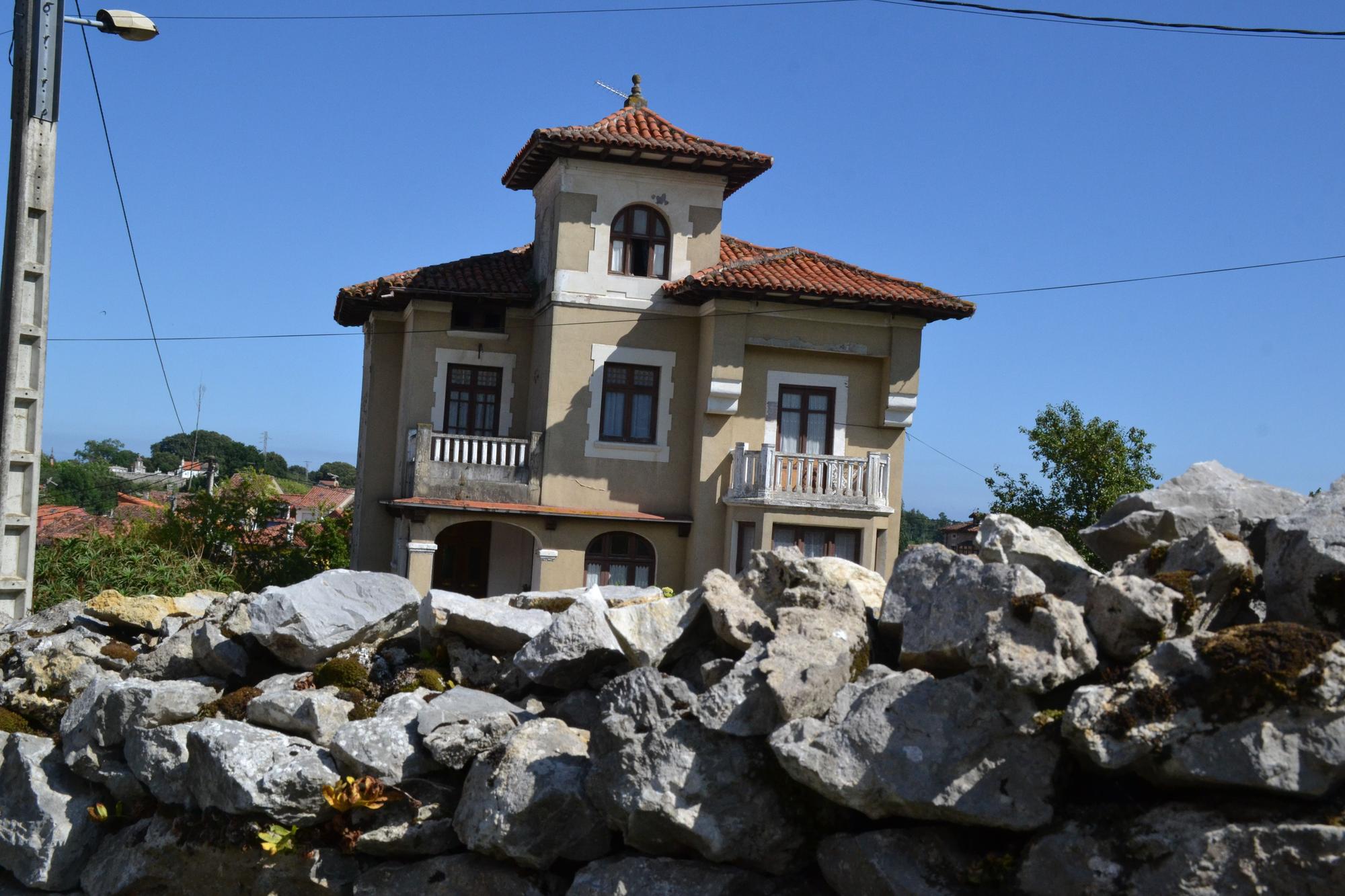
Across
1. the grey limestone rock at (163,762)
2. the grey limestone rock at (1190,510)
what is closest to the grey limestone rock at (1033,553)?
the grey limestone rock at (1190,510)

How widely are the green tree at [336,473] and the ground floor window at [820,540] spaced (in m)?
94.7

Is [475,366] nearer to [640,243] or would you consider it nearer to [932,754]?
[640,243]

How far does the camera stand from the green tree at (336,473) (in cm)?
11544

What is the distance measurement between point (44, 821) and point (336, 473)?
112 meters

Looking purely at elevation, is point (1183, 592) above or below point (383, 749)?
above

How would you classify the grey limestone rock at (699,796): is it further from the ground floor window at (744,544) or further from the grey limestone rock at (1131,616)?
the ground floor window at (744,544)

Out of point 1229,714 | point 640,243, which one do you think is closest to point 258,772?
point 1229,714

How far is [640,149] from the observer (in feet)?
72.7

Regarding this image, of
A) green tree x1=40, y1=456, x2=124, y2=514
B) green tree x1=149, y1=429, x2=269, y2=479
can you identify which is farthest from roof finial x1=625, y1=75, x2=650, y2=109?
green tree x1=149, y1=429, x2=269, y2=479

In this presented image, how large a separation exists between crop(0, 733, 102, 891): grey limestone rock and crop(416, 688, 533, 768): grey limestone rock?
407 centimetres

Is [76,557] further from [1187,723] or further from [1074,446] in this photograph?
[1074,446]

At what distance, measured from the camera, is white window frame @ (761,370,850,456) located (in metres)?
23.0

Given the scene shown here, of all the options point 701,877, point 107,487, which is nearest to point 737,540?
point 701,877

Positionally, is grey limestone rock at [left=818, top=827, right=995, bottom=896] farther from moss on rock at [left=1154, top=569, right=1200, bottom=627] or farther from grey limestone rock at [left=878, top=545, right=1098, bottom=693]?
moss on rock at [left=1154, top=569, right=1200, bottom=627]
